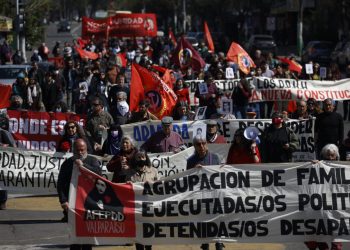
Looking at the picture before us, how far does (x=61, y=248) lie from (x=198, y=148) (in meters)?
2.11

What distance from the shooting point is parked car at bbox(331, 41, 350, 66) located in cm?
5231

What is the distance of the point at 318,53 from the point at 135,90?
39063 millimetres

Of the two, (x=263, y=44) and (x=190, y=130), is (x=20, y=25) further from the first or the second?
(x=190, y=130)

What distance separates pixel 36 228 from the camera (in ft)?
47.1

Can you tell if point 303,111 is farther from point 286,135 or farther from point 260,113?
point 260,113

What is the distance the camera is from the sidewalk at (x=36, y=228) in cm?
1302

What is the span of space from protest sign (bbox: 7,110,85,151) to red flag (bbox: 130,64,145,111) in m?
1.31

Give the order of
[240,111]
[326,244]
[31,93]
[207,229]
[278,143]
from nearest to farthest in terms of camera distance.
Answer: [207,229] < [326,244] < [278,143] < [240,111] < [31,93]

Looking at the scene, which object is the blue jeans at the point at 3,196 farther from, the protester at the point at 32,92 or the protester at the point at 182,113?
the protester at the point at 32,92

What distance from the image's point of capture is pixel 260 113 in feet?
81.9

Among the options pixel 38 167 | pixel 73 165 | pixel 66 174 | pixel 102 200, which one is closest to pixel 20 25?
pixel 38 167

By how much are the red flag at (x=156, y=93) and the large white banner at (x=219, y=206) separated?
850 centimetres

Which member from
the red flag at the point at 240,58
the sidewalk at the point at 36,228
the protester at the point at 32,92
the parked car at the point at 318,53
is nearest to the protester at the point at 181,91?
the protester at the point at 32,92

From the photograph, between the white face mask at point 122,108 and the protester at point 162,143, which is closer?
the protester at point 162,143
